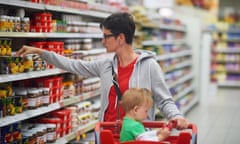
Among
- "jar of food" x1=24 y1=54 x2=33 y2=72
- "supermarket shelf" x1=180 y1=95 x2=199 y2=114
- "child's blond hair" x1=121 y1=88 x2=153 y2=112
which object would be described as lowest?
"supermarket shelf" x1=180 y1=95 x2=199 y2=114

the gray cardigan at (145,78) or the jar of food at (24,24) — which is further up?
the jar of food at (24,24)

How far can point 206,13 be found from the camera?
1795cm

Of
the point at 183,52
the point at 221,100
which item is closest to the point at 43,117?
the point at 183,52

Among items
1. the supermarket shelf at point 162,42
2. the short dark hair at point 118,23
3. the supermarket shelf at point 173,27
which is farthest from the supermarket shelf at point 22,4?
the supermarket shelf at point 173,27

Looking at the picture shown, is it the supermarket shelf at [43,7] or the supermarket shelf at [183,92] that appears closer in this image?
the supermarket shelf at [43,7]

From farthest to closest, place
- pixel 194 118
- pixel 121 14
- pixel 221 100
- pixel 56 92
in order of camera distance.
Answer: pixel 221 100, pixel 194 118, pixel 56 92, pixel 121 14

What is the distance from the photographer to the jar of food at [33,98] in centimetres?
410

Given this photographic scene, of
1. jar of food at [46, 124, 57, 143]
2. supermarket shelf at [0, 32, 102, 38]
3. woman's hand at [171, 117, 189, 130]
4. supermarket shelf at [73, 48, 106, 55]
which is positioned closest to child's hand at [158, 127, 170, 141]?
woman's hand at [171, 117, 189, 130]

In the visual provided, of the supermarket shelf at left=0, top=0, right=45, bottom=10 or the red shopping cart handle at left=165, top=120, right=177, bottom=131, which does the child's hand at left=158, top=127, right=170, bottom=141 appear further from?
the supermarket shelf at left=0, top=0, right=45, bottom=10

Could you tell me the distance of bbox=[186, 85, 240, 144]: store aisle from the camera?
7.80 meters

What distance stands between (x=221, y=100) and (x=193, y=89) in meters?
1.42

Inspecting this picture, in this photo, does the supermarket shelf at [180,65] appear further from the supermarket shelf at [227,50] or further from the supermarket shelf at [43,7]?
the supermarket shelf at [227,50]

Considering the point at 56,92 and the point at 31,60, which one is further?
the point at 56,92

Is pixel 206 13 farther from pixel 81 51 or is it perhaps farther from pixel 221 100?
pixel 81 51
